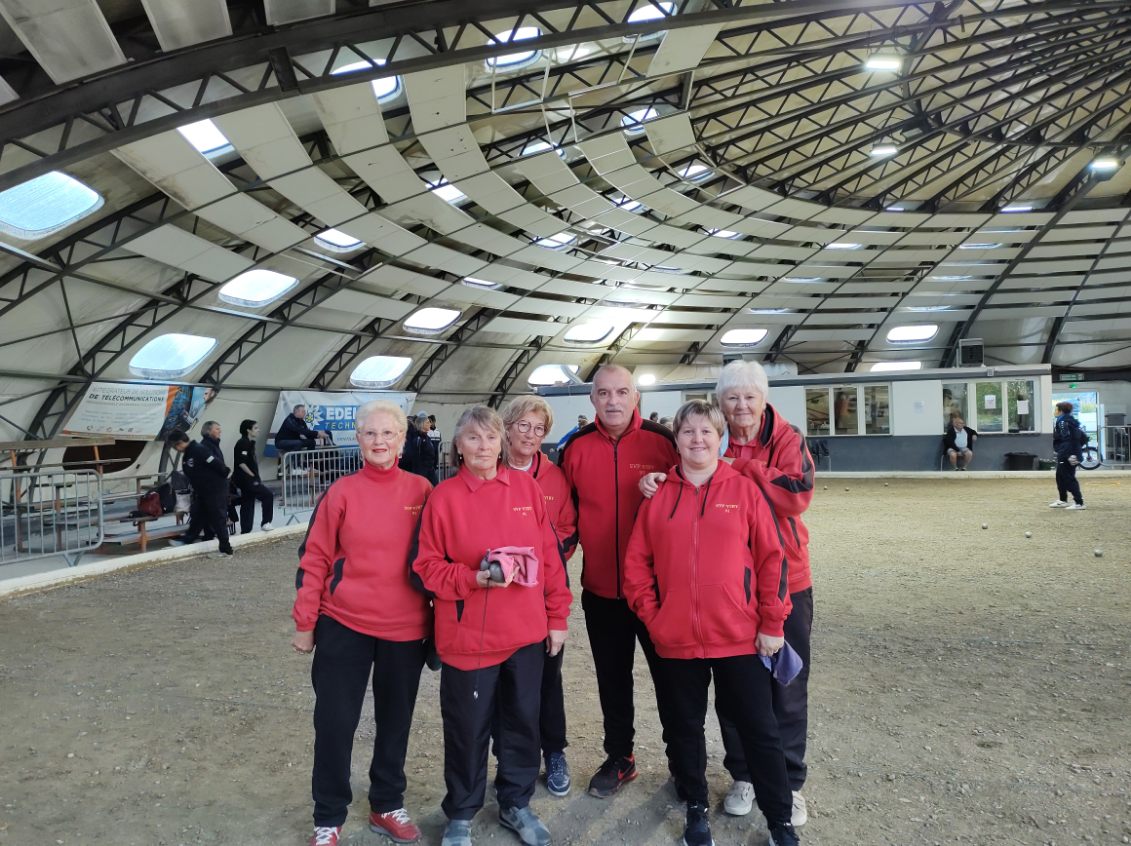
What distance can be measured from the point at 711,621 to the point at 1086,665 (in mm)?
3442

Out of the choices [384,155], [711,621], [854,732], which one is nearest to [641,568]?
[711,621]

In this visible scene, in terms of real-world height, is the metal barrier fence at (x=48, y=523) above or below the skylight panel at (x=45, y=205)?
below

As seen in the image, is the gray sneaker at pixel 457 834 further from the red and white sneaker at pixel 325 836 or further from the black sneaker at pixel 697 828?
the black sneaker at pixel 697 828

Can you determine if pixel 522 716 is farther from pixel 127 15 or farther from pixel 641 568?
pixel 127 15

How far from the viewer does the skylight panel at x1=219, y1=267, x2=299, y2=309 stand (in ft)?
57.3

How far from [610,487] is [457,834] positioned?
1.45 metres

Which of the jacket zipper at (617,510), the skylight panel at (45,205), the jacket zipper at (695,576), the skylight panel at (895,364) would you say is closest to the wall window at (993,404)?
the skylight panel at (895,364)

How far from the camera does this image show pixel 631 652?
3125mm

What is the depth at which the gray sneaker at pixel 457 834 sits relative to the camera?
263 cm

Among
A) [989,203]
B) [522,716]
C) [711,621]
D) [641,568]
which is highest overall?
[989,203]

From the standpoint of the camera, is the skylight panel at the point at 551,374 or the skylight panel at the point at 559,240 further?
the skylight panel at the point at 551,374

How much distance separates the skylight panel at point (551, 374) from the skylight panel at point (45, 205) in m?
17.8

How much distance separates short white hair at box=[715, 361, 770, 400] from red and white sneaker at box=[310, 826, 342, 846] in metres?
2.24

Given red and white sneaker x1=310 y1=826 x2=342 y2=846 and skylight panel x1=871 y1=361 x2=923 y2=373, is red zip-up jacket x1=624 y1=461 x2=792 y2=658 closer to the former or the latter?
red and white sneaker x1=310 y1=826 x2=342 y2=846
